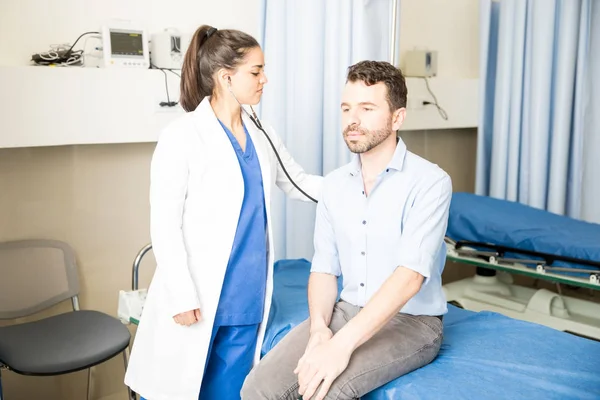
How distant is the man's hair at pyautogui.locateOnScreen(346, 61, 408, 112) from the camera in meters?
1.62

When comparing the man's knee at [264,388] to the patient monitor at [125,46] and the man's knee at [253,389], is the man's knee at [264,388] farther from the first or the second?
the patient monitor at [125,46]

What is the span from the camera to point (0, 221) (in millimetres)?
2248

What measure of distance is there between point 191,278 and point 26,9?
121 cm

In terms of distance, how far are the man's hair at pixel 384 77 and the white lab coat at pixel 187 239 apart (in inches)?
16.3

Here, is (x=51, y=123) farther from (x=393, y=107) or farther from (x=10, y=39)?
(x=393, y=107)

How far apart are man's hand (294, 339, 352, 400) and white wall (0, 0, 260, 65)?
1.51m

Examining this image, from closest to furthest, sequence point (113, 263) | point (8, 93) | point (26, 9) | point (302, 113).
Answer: point (8, 93) → point (26, 9) → point (302, 113) → point (113, 263)

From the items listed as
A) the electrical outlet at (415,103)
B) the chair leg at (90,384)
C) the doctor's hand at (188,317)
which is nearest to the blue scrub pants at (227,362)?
the doctor's hand at (188,317)

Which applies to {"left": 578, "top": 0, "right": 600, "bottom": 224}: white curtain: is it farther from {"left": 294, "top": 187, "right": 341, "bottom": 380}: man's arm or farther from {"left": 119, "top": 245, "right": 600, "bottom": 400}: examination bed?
{"left": 294, "top": 187, "right": 341, "bottom": 380}: man's arm

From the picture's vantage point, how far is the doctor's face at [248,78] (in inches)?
69.7

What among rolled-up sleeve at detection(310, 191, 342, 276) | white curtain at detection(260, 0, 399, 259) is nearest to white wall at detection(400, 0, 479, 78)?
white curtain at detection(260, 0, 399, 259)

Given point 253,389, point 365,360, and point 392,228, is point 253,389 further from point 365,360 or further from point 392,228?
point 392,228

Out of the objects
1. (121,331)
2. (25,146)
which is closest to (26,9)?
(25,146)

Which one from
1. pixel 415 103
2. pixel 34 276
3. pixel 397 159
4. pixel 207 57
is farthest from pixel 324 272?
pixel 415 103
